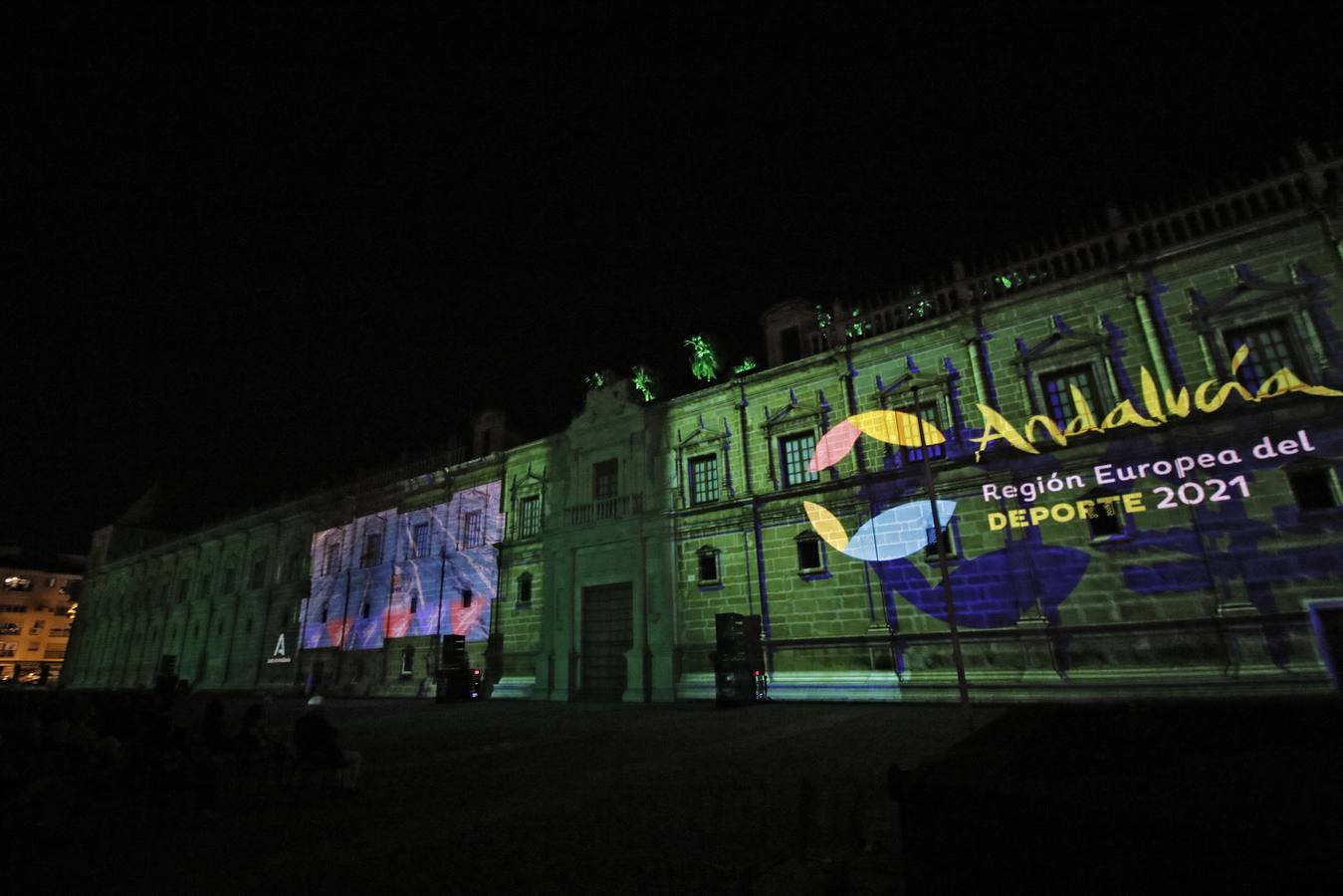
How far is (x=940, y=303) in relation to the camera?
1858 centimetres

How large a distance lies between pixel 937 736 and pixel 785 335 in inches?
577

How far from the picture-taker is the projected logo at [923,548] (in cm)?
1513

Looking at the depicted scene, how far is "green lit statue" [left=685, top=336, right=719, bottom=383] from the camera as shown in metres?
23.6

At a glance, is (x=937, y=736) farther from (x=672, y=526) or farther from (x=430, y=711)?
(x=430, y=711)

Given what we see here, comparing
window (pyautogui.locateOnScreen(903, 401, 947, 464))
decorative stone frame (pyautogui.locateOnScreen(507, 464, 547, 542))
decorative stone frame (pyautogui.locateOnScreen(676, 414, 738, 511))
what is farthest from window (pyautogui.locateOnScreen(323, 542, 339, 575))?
window (pyautogui.locateOnScreen(903, 401, 947, 464))

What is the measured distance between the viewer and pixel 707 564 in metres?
20.6

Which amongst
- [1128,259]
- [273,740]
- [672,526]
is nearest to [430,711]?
[672,526]

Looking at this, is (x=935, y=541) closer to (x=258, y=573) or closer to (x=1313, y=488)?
(x=1313, y=488)

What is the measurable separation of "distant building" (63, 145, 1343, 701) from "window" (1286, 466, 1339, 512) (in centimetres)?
4

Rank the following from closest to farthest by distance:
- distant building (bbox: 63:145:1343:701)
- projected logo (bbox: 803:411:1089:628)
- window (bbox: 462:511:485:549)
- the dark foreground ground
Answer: the dark foreground ground
distant building (bbox: 63:145:1343:701)
projected logo (bbox: 803:411:1089:628)
window (bbox: 462:511:485:549)

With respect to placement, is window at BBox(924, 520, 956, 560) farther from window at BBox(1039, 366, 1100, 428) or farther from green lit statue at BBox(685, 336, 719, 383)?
green lit statue at BBox(685, 336, 719, 383)

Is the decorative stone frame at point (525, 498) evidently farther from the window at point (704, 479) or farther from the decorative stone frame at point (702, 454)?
the window at point (704, 479)

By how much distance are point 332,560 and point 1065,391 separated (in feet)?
114

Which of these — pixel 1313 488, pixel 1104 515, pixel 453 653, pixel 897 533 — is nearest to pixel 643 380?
pixel 897 533
